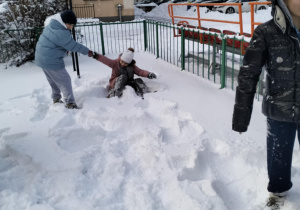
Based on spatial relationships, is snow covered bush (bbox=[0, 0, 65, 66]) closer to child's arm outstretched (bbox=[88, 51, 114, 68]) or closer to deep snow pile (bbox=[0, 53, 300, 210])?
deep snow pile (bbox=[0, 53, 300, 210])

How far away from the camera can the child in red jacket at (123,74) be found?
16.6ft

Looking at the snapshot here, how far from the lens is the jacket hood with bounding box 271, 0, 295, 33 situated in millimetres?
1829

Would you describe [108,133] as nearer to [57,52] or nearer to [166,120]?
[166,120]

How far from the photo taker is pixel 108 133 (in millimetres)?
3697

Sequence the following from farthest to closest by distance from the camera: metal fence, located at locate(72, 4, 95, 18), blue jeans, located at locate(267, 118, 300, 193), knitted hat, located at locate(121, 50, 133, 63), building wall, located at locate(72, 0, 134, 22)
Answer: building wall, located at locate(72, 0, 134, 22)
metal fence, located at locate(72, 4, 95, 18)
knitted hat, located at locate(121, 50, 133, 63)
blue jeans, located at locate(267, 118, 300, 193)

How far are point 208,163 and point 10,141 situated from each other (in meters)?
2.30

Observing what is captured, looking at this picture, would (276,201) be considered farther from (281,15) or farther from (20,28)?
(20,28)

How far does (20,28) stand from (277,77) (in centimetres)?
755

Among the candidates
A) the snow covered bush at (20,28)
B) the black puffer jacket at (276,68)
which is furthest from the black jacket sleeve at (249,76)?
the snow covered bush at (20,28)

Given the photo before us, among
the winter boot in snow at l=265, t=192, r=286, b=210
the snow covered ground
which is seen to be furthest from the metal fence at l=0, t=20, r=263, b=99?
the winter boot in snow at l=265, t=192, r=286, b=210

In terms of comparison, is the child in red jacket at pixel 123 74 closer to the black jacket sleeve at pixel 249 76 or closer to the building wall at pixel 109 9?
the black jacket sleeve at pixel 249 76

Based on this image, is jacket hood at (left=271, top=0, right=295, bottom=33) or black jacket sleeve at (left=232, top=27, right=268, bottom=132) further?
black jacket sleeve at (left=232, top=27, right=268, bottom=132)

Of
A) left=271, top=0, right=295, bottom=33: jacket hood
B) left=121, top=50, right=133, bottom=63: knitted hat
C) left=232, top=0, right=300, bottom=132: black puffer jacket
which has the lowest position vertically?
left=121, top=50, right=133, bottom=63: knitted hat

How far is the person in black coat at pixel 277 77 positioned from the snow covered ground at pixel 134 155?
0.61 m
